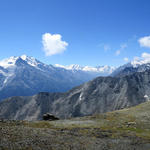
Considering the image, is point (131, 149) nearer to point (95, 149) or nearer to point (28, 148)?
point (95, 149)

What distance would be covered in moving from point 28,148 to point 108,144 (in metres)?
15.9

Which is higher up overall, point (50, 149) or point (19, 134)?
point (19, 134)

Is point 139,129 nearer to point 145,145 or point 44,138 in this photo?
point 145,145

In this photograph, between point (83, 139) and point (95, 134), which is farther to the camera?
point (95, 134)

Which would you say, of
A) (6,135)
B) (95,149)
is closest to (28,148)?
(6,135)

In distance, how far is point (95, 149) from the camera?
30875 mm

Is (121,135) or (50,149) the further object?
(121,135)

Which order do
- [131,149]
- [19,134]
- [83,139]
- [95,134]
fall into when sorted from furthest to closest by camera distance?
[95,134] → [83,139] → [131,149] → [19,134]

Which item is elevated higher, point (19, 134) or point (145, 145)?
point (19, 134)

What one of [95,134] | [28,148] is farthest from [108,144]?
[28,148]

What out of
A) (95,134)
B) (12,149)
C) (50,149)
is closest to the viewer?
(12,149)

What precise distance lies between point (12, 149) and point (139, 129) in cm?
3802

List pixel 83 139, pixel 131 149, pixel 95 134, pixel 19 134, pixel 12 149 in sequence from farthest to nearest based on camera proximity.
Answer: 1. pixel 95 134
2. pixel 83 139
3. pixel 131 149
4. pixel 19 134
5. pixel 12 149

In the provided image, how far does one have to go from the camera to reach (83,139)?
1394 inches
